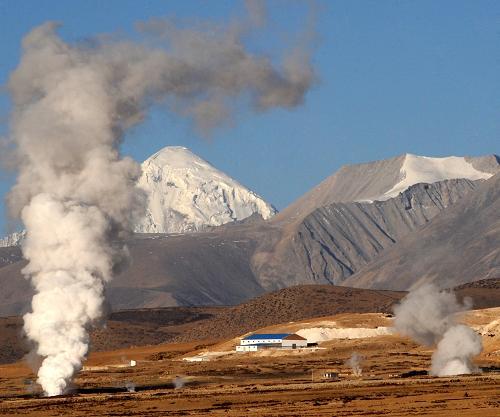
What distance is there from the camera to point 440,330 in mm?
171750

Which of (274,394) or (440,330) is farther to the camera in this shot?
(440,330)

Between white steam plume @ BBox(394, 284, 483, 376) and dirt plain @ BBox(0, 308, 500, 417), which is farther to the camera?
white steam plume @ BBox(394, 284, 483, 376)

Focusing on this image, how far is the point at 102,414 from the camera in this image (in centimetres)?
11831

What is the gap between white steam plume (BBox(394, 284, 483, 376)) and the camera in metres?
163

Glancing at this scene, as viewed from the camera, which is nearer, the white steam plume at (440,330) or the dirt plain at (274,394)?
the dirt plain at (274,394)

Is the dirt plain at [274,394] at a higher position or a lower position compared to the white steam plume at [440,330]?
lower

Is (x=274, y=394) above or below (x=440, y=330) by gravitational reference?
below

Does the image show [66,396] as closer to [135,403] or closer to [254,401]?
[135,403]

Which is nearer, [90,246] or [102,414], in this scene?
[102,414]

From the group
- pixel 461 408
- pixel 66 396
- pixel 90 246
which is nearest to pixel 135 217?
pixel 90 246

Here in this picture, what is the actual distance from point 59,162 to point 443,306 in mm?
60699

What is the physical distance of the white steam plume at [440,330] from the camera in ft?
534

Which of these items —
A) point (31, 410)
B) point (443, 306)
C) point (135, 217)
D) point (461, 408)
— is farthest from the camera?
point (443, 306)

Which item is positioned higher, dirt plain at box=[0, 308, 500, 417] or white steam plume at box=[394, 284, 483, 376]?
white steam plume at box=[394, 284, 483, 376]
